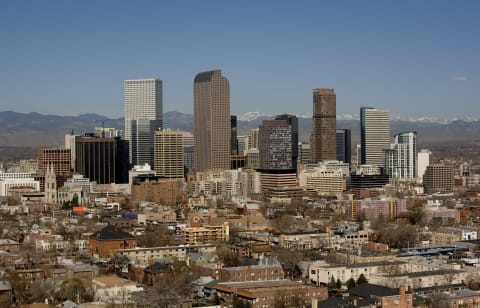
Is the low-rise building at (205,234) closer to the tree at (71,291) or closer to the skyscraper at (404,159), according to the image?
the tree at (71,291)

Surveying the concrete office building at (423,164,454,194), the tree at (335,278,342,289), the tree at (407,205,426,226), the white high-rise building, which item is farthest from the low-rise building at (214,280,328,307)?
the white high-rise building

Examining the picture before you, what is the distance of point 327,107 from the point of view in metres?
112

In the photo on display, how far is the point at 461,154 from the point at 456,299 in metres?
143

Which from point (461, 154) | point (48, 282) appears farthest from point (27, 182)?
point (461, 154)

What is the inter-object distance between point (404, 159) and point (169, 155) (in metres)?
27.0

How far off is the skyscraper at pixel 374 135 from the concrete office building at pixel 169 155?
96.6 ft

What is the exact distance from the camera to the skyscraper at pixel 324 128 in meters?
110

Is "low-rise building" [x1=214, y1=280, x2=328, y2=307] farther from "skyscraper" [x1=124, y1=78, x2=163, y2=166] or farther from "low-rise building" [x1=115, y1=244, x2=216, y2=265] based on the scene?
"skyscraper" [x1=124, y1=78, x2=163, y2=166]

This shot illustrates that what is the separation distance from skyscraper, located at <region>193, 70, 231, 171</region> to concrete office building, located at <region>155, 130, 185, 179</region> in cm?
950

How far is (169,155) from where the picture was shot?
313 ft

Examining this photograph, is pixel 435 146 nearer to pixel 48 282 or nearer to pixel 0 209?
pixel 0 209

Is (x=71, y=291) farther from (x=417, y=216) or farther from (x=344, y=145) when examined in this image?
(x=344, y=145)

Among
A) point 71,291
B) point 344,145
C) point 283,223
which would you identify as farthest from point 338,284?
point 344,145

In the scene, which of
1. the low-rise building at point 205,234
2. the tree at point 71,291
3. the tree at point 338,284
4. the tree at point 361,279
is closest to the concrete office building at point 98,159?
the low-rise building at point 205,234
